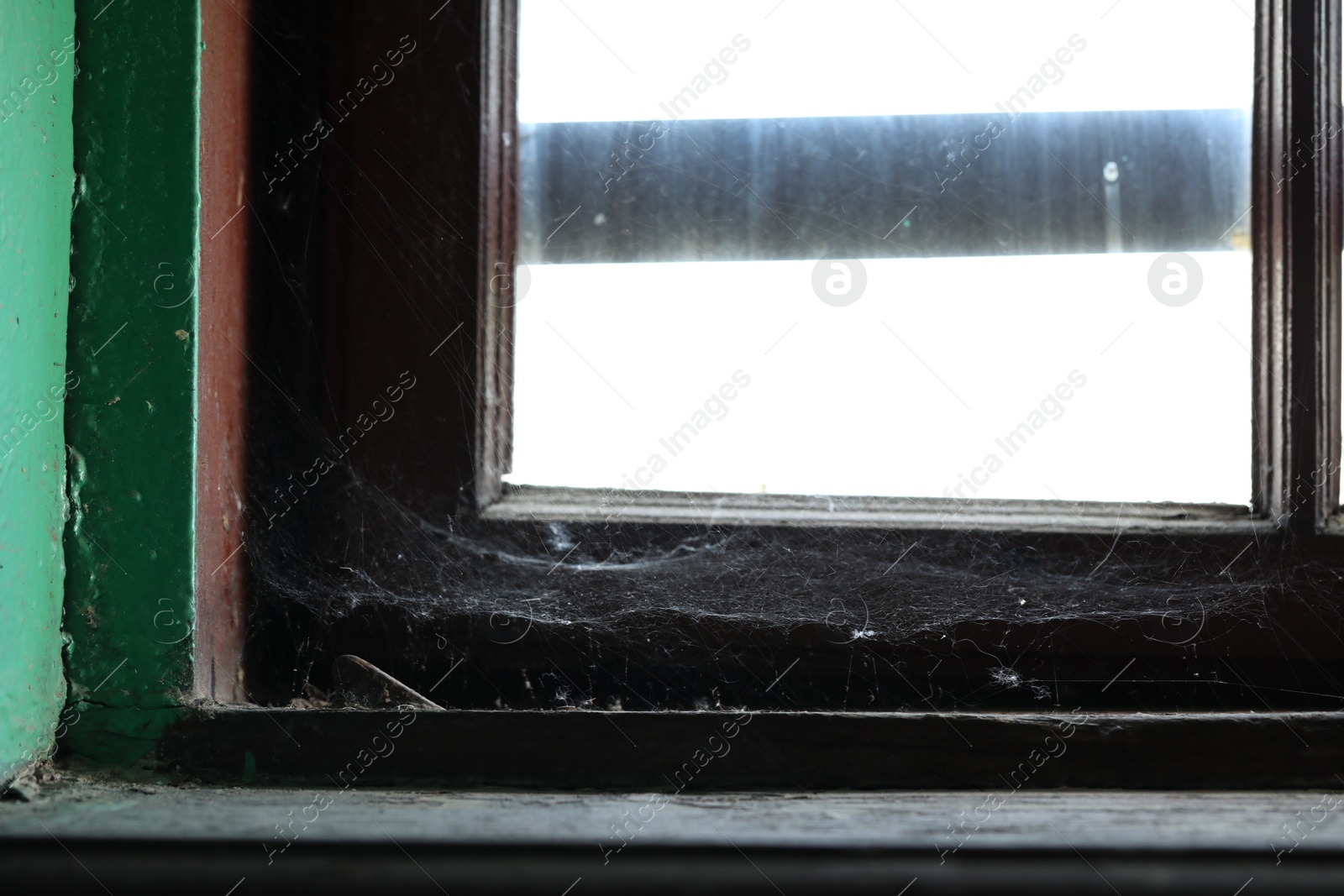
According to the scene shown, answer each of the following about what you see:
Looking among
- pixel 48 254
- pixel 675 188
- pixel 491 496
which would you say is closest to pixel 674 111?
pixel 675 188

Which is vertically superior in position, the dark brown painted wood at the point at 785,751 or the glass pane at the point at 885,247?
the glass pane at the point at 885,247

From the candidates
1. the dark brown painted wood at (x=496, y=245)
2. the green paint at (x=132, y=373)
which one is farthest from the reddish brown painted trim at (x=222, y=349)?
the dark brown painted wood at (x=496, y=245)

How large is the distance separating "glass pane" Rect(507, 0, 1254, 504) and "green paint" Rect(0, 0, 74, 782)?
343 millimetres

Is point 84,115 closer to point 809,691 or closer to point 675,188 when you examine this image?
point 675,188

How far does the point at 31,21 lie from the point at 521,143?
361 mm

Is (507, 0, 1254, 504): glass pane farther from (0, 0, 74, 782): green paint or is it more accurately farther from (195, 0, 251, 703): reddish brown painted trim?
(0, 0, 74, 782): green paint

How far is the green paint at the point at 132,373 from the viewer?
25.0 inches

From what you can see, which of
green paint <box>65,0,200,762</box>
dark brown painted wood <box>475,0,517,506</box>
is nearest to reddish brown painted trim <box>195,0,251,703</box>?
green paint <box>65,0,200,762</box>

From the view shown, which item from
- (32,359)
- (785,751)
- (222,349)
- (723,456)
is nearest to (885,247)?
(723,456)

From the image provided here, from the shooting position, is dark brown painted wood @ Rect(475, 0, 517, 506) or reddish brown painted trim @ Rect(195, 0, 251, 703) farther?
dark brown painted wood @ Rect(475, 0, 517, 506)

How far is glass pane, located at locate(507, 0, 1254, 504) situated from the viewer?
2.61 feet

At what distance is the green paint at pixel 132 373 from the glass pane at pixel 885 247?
27cm

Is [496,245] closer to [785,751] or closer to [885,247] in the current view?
[885,247]

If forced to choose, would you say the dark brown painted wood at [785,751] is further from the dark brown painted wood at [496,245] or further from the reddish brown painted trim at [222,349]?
the dark brown painted wood at [496,245]
